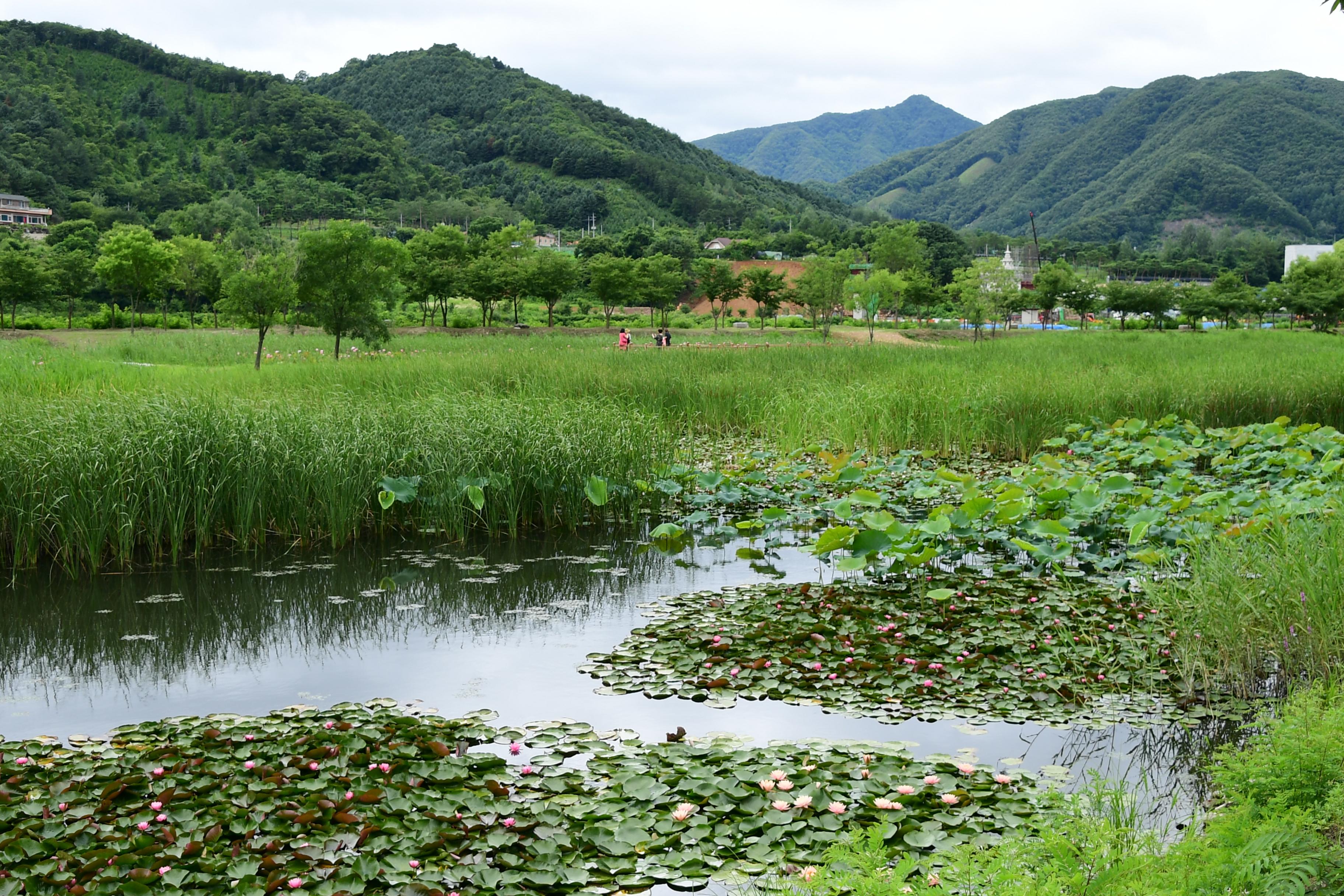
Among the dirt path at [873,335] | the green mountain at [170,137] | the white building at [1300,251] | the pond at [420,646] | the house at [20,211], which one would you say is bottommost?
the pond at [420,646]

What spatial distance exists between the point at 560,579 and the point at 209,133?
364 feet

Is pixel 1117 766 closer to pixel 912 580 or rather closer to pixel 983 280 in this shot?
pixel 912 580

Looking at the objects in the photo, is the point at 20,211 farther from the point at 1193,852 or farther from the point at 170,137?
the point at 1193,852

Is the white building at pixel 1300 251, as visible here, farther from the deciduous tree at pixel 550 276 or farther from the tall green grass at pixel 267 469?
the tall green grass at pixel 267 469

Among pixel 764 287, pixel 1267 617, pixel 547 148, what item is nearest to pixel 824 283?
pixel 764 287

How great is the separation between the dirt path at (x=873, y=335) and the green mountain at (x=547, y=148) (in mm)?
60949

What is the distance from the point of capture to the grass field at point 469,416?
686 cm

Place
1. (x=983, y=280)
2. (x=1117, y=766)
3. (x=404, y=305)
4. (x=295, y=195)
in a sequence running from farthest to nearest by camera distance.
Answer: (x=295, y=195) < (x=404, y=305) < (x=983, y=280) < (x=1117, y=766)

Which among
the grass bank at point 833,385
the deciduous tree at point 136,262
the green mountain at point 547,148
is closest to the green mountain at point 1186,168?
the green mountain at point 547,148

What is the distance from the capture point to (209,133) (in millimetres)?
99188

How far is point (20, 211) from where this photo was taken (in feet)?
261

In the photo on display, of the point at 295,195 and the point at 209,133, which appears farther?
the point at 209,133

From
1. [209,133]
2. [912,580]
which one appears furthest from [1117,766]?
[209,133]

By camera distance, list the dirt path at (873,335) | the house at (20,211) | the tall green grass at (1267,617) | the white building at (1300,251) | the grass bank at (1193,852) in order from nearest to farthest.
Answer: the grass bank at (1193,852) < the tall green grass at (1267,617) < the dirt path at (873,335) < the house at (20,211) < the white building at (1300,251)
